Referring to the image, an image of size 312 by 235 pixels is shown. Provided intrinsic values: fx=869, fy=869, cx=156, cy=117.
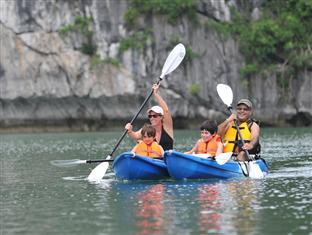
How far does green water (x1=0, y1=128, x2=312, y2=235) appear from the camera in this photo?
12.5 m

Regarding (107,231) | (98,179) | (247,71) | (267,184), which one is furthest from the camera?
(247,71)

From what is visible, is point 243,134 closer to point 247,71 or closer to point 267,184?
point 267,184

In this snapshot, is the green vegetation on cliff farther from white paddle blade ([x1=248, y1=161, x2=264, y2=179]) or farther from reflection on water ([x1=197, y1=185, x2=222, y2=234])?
reflection on water ([x1=197, y1=185, x2=222, y2=234])

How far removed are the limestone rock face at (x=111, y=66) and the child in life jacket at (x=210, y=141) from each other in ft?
105

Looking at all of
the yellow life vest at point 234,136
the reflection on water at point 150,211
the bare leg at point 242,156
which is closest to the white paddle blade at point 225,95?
the yellow life vest at point 234,136

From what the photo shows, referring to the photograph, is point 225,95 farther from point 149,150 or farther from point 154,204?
point 154,204

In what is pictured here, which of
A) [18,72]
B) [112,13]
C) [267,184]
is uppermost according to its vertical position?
[112,13]

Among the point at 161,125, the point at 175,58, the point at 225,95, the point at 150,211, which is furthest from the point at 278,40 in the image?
the point at 150,211

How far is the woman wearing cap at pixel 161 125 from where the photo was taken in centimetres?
1912

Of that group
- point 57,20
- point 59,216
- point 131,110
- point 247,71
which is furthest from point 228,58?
point 59,216

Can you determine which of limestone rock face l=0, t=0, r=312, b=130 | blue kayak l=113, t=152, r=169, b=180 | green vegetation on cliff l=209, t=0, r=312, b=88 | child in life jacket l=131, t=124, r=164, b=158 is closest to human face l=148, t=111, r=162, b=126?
child in life jacket l=131, t=124, r=164, b=158

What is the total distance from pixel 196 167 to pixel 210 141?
89 cm

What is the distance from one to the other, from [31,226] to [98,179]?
668 cm

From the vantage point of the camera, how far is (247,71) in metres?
51.3
